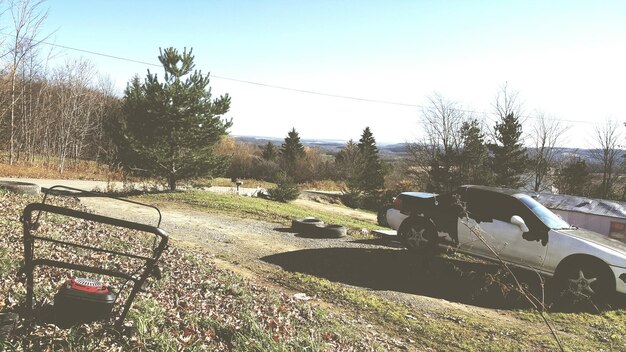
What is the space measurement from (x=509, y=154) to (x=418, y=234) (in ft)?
130

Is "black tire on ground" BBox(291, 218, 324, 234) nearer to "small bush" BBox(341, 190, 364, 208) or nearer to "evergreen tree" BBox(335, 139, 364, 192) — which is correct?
"small bush" BBox(341, 190, 364, 208)

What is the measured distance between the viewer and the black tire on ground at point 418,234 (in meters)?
8.71

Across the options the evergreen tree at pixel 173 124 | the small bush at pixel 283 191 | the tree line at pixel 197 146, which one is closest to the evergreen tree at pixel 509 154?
the tree line at pixel 197 146

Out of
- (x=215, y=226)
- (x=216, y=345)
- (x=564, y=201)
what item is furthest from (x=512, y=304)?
(x=564, y=201)

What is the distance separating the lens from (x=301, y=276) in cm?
756

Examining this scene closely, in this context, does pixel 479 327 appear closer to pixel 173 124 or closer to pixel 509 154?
pixel 173 124

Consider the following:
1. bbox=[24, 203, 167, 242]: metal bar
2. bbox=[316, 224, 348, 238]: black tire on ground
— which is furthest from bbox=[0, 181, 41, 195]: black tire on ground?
bbox=[24, 203, 167, 242]: metal bar

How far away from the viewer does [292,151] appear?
6200 cm

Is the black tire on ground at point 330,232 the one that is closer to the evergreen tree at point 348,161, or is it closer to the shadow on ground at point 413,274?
the shadow on ground at point 413,274

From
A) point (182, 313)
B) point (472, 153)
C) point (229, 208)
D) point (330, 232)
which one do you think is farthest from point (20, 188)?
point (472, 153)

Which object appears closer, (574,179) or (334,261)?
(334,261)

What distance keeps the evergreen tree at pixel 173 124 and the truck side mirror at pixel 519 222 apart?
1521cm

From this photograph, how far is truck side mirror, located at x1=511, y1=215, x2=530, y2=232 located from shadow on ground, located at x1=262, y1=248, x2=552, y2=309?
0.97 metres

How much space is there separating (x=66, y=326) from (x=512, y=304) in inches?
259
